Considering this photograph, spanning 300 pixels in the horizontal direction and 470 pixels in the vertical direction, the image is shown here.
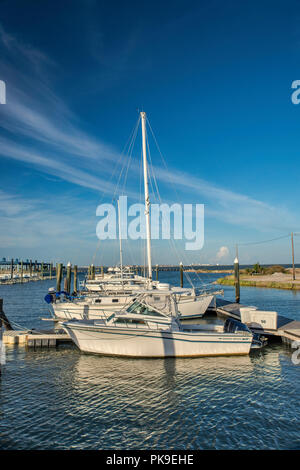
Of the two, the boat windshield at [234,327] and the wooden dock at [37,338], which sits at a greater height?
the boat windshield at [234,327]

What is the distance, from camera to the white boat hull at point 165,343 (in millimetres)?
14391

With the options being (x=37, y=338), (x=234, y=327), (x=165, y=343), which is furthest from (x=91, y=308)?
(x=234, y=327)

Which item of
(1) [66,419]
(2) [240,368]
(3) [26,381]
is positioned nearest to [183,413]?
(1) [66,419]

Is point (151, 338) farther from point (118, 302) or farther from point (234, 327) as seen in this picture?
point (118, 302)

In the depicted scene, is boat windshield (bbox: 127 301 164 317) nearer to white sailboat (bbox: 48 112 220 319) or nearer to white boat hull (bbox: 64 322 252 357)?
white boat hull (bbox: 64 322 252 357)

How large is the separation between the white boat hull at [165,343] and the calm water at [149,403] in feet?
1.39

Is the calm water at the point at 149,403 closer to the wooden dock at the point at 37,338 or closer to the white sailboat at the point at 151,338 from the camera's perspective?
the white sailboat at the point at 151,338

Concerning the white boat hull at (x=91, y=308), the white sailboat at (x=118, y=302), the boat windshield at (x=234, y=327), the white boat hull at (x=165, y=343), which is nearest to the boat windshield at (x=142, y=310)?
the white boat hull at (x=165, y=343)

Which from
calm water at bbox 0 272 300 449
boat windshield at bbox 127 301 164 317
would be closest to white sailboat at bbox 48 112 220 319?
boat windshield at bbox 127 301 164 317

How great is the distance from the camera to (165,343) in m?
14.4

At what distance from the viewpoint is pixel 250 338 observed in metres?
14.6

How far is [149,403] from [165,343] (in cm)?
457

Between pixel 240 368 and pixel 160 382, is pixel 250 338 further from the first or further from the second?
pixel 160 382

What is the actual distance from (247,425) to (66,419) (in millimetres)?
5160
